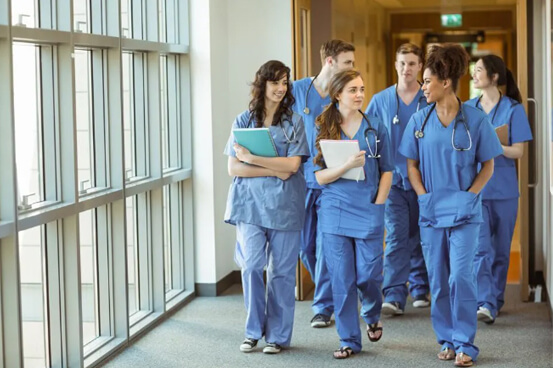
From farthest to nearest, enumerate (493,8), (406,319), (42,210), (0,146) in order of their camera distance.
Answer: (493,8)
(406,319)
(42,210)
(0,146)

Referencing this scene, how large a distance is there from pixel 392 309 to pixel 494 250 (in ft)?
2.27

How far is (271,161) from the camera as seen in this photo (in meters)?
4.77

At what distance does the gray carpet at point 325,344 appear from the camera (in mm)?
4762

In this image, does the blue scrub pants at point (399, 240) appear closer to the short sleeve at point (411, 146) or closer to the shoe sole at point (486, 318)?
the shoe sole at point (486, 318)

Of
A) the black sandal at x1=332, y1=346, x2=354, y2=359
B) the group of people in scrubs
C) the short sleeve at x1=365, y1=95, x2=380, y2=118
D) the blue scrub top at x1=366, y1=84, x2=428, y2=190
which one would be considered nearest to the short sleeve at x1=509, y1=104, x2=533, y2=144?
the blue scrub top at x1=366, y1=84, x2=428, y2=190

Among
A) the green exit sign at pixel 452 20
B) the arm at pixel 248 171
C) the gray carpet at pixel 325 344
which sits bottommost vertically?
the gray carpet at pixel 325 344

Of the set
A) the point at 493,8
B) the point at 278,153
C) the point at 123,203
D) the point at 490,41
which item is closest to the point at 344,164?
the point at 278,153

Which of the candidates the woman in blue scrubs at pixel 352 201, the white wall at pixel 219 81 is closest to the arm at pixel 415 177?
the woman in blue scrubs at pixel 352 201

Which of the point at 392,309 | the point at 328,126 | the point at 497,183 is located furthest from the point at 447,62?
the point at 392,309

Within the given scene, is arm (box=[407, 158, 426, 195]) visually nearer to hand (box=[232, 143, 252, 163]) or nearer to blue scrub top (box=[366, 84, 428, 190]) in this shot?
hand (box=[232, 143, 252, 163])

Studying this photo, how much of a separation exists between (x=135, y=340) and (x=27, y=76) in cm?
168

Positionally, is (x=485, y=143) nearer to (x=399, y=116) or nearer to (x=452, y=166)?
(x=452, y=166)

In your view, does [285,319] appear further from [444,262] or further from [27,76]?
[27,76]

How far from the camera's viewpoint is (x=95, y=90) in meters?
5.02
